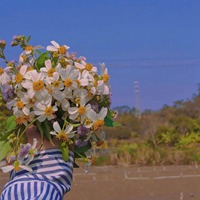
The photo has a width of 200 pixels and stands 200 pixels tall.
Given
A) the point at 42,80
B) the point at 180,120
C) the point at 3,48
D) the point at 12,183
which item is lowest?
the point at 12,183

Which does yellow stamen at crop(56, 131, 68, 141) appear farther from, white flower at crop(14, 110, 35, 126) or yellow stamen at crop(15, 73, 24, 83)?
yellow stamen at crop(15, 73, 24, 83)

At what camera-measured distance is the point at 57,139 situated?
2.62m

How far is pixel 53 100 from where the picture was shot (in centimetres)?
263

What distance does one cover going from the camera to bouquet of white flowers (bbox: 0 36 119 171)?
8.52 ft

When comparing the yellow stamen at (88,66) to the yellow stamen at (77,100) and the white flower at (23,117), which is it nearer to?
the yellow stamen at (77,100)

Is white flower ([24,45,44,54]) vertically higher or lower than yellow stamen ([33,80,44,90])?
higher

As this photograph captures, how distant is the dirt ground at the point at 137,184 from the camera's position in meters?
10.5

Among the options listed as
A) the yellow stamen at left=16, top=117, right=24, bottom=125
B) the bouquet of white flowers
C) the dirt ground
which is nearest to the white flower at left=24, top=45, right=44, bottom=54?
the bouquet of white flowers

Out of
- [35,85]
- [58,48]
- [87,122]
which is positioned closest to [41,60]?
[58,48]

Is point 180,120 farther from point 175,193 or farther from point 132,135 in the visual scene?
point 175,193

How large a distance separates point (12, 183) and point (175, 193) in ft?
27.6

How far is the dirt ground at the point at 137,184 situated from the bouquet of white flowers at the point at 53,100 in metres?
7.55

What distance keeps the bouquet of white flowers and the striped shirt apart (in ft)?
0.11

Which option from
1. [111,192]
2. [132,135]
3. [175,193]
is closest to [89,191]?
[111,192]
